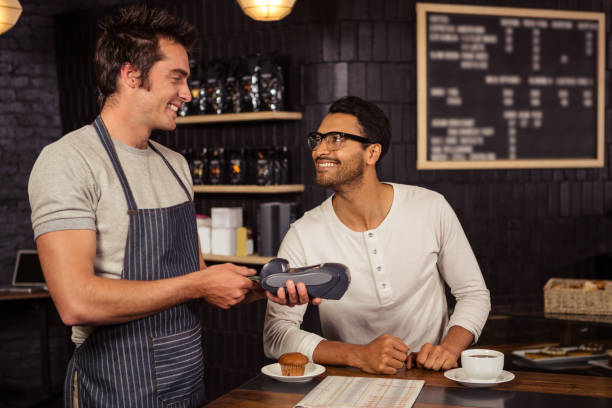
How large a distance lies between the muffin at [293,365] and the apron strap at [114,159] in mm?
560

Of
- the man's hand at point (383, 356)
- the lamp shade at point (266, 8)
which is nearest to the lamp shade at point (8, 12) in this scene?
the lamp shade at point (266, 8)

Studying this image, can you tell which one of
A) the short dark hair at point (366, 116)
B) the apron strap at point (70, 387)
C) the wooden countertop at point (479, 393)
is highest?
the short dark hair at point (366, 116)

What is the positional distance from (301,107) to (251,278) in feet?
8.37

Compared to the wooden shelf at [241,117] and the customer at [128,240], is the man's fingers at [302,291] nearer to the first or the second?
the customer at [128,240]

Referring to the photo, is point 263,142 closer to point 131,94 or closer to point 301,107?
point 301,107

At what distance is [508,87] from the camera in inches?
171

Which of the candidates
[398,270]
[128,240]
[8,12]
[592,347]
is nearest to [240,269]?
[128,240]

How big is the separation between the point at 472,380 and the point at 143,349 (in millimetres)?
836

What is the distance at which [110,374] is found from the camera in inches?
67.1

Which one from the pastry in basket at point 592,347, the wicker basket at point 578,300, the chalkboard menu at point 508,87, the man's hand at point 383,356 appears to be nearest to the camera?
the man's hand at point 383,356

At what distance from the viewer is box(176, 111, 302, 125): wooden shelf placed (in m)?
4.07

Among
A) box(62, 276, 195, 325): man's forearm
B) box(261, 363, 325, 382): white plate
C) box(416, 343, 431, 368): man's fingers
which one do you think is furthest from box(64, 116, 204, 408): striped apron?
box(416, 343, 431, 368): man's fingers

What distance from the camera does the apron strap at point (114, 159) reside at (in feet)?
5.67

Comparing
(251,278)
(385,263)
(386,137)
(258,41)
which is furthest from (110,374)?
(258,41)
